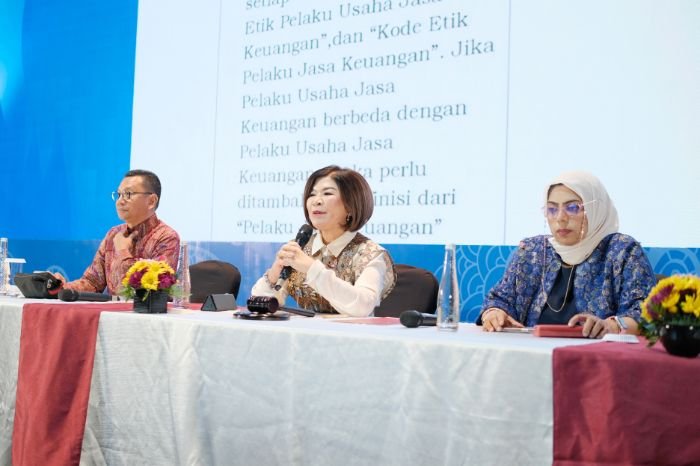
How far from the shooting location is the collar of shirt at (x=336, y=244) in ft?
9.47

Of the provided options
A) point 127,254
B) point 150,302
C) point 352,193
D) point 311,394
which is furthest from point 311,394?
point 127,254

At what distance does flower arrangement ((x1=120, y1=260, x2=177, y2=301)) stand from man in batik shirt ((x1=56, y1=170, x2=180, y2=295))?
999 millimetres

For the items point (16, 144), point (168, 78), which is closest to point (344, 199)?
point (168, 78)

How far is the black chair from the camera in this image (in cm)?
350

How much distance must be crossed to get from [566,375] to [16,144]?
196 inches

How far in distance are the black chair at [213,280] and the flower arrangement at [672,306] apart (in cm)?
221

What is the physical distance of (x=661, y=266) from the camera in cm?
310

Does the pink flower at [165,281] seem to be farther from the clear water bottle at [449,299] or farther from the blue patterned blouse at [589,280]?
the blue patterned blouse at [589,280]

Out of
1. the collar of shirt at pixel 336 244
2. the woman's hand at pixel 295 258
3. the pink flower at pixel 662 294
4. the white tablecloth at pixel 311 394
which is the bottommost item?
the white tablecloth at pixel 311 394

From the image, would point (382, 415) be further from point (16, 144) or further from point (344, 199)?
point (16, 144)

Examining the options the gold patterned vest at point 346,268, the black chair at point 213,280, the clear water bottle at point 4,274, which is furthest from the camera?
the black chair at point 213,280

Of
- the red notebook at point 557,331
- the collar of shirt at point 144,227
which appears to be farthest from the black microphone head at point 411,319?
the collar of shirt at point 144,227

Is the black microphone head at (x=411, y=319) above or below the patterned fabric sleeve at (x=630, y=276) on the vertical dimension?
below

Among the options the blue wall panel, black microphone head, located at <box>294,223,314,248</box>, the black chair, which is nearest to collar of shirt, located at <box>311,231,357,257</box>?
black microphone head, located at <box>294,223,314,248</box>
